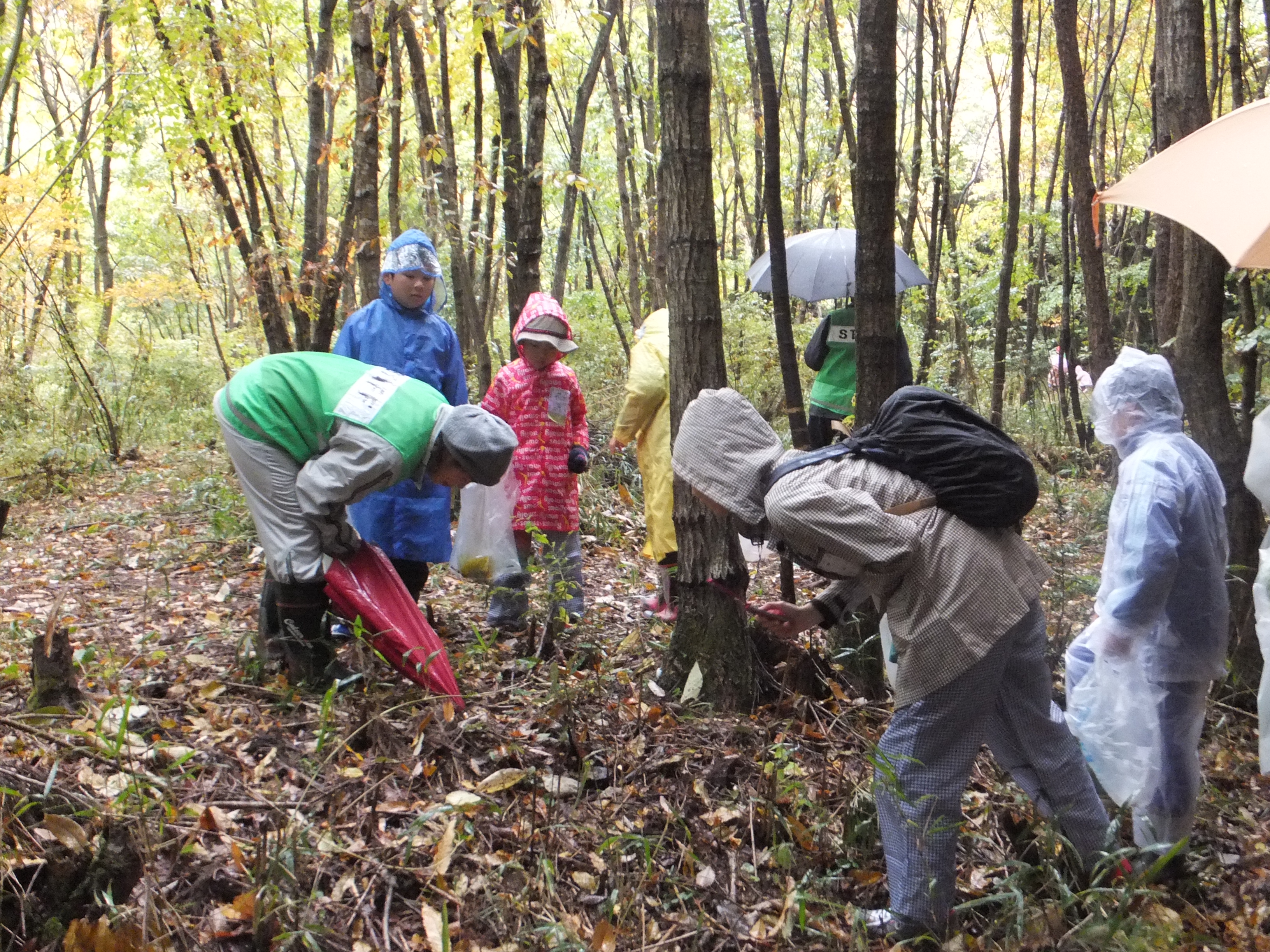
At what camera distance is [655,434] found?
502 cm

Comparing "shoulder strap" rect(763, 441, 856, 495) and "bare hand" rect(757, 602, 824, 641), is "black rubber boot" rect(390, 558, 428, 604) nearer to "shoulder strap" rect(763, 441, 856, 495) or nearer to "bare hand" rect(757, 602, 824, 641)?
"bare hand" rect(757, 602, 824, 641)

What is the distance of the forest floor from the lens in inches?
90.2

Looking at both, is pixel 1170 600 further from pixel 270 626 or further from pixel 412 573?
A: pixel 270 626

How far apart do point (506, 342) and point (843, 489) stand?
38.6 ft

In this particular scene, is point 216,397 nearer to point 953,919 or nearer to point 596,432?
point 953,919

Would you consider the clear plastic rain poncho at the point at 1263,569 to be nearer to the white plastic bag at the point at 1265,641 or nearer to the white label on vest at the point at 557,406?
the white plastic bag at the point at 1265,641

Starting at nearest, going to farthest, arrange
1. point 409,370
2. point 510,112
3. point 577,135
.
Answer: point 409,370
point 510,112
point 577,135

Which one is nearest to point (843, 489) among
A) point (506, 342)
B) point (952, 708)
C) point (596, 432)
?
point (952, 708)

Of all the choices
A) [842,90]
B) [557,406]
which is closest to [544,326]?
[557,406]

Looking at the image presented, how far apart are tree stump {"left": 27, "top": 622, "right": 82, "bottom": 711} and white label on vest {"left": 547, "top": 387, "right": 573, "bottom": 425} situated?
238 centimetres

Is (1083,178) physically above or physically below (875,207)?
above

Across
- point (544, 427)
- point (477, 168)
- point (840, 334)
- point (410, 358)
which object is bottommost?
point (544, 427)

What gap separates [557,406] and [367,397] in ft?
4.77

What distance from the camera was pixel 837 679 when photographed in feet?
12.8
